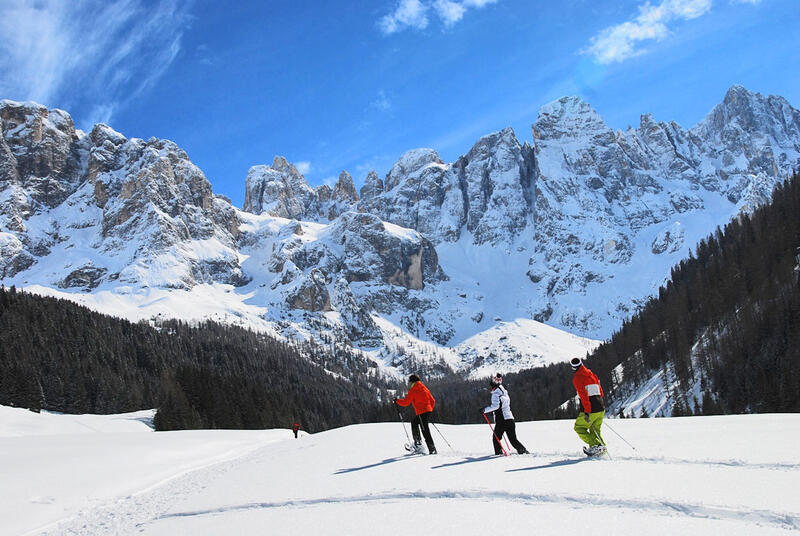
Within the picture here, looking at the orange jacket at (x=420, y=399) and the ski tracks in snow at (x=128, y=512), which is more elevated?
the orange jacket at (x=420, y=399)

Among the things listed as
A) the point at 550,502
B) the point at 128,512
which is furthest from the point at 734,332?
the point at 128,512

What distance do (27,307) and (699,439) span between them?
11659 cm

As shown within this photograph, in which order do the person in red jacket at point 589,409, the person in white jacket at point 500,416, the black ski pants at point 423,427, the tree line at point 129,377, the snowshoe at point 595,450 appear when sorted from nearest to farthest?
the snowshoe at point 595,450 → the person in red jacket at point 589,409 → the person in white jacket at point 500,416 → the black ski pants at point 423,427 → the tree line at point 129,377

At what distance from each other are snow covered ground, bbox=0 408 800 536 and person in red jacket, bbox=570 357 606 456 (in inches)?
22.4

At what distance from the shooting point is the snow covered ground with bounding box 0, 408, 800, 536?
679 cm

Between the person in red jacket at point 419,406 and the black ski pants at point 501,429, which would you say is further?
the person in red jacket at point 419,406

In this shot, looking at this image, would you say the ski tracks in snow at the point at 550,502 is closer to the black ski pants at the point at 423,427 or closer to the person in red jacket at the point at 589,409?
the person in red jacket at the point at 589,409

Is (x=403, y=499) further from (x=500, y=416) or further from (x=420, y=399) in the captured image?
(x=420, y=399)

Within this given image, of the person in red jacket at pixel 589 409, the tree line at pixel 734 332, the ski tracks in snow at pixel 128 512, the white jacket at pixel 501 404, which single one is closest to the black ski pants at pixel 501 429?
the white jacket at pixel 501 404

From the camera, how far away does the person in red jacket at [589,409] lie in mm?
12391

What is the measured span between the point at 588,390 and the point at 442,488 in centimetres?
518

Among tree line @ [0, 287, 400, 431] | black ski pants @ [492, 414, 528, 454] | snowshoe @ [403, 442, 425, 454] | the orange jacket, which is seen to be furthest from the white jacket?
tree line @ [0, 287, 400, 431]

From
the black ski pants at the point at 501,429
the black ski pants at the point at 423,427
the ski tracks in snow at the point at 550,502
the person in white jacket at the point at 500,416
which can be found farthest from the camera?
the black ski pants at the point at 423,427

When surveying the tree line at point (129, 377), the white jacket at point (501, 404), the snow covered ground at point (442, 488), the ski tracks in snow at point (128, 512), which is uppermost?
the tree line at point (129, 377)
